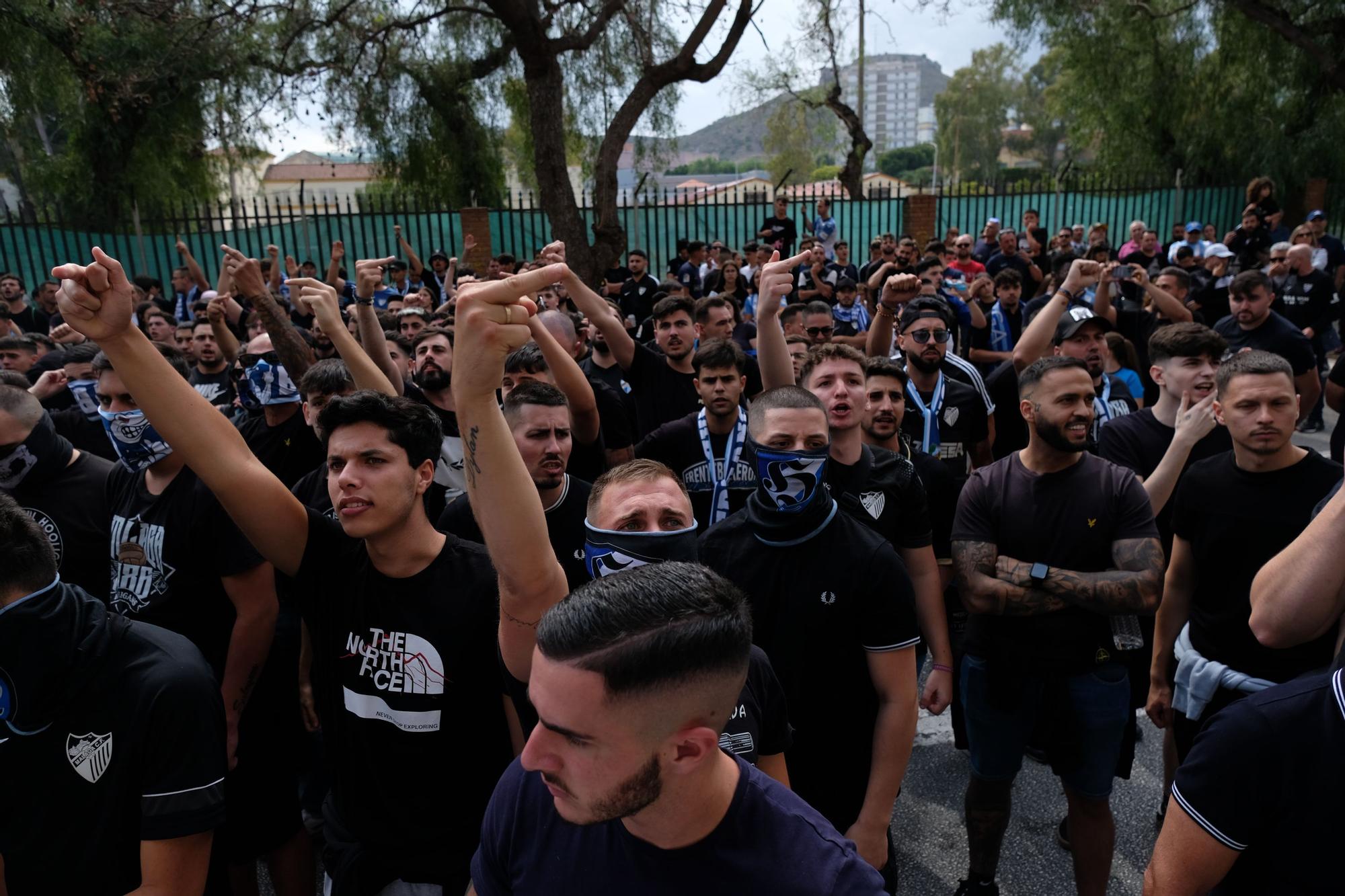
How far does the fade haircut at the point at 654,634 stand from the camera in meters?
→ 1.42

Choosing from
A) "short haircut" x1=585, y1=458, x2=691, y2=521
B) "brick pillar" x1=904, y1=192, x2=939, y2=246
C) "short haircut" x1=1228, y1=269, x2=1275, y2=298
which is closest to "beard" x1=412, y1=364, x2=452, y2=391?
"short haircut" x1=585, y1=458, x2=691, y2=521

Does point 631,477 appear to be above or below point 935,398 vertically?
above

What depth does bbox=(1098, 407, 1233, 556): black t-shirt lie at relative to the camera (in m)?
4.06

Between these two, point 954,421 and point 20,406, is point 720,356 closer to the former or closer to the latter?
point 954,421

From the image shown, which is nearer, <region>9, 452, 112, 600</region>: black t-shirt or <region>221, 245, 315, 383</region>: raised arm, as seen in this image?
<region>9, 452, 112, 600</region>: black t-shirt

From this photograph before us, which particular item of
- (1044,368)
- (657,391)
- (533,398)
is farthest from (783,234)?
(533,398)

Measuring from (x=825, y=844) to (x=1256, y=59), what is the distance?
86.3ft

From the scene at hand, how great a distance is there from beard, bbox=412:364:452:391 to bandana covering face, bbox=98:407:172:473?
174 cm

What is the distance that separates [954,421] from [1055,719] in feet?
6.86

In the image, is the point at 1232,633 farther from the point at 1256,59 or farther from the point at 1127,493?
the point at 1256,59

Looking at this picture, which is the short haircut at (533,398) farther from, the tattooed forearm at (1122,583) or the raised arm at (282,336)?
the tattooed forearm at (1122,583)

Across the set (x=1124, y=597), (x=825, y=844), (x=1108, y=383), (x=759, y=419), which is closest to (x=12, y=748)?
(x=825, y=844)

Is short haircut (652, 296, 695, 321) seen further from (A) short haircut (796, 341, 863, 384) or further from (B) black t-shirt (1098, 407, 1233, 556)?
(B) black t-shirt (1098, 407, 1233, 556)

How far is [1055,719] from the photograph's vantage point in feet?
10.6
